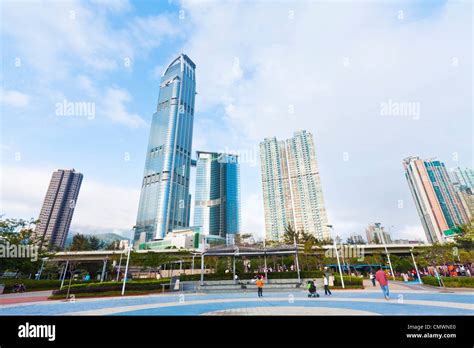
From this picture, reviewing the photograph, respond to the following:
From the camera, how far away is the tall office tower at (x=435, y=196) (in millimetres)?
87250

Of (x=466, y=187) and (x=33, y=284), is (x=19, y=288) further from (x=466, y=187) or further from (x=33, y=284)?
(x=466, y=187)

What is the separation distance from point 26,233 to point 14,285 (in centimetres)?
606

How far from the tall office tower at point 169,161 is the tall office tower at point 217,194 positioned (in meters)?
10.4

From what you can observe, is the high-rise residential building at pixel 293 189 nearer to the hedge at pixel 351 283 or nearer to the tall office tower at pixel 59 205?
the hedge at pixel 351 283

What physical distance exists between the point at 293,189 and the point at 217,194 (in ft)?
242

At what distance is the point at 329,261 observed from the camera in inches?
1403

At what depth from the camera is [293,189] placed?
109875 mm

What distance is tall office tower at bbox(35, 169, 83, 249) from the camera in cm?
11259

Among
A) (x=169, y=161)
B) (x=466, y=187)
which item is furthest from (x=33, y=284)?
(x=466, y=187)

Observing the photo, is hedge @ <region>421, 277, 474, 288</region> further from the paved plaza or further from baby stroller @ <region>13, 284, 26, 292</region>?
baby stroller @ <region>13, 284, 26, 292</region>

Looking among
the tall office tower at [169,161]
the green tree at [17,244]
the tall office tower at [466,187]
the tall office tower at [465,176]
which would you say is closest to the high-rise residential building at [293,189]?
the tall office tower at [466,187]
